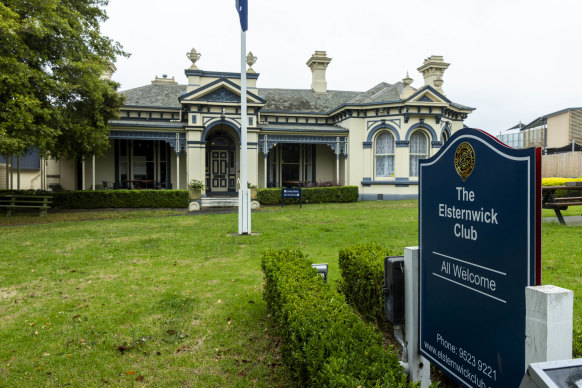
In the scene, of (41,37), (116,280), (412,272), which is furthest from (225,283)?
(41,37)

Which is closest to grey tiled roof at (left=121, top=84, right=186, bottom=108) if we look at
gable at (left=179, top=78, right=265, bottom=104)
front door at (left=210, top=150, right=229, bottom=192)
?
gable at (left=179, top=78, right=265, bottom=104)

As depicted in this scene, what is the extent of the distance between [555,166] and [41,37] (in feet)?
117

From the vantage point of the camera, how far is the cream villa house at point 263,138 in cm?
2339

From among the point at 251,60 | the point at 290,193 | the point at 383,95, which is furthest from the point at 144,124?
the point at 383,95

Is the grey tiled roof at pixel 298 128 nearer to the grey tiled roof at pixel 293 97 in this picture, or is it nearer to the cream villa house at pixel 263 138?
the cream villa house at pixel 263 138

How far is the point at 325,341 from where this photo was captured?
9.09 ft

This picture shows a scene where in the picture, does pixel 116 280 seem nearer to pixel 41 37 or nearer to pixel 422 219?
pixel 422 219

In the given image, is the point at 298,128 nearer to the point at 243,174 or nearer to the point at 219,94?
the point at 219,94

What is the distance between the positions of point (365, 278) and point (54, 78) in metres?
15.5

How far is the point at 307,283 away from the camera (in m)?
4.15

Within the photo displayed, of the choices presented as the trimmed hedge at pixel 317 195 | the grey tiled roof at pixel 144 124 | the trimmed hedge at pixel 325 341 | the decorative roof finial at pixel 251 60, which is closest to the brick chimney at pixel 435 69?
the trimmed hedge at pixel 317 195

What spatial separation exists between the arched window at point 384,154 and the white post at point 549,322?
76.5 ft

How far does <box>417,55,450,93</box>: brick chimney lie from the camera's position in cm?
2691

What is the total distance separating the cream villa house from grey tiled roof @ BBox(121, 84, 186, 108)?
66 mm
